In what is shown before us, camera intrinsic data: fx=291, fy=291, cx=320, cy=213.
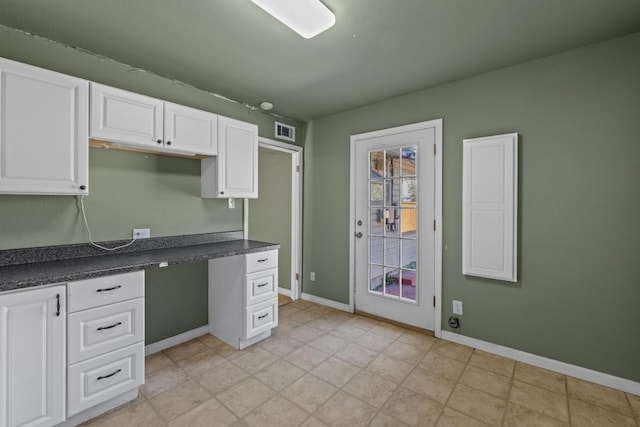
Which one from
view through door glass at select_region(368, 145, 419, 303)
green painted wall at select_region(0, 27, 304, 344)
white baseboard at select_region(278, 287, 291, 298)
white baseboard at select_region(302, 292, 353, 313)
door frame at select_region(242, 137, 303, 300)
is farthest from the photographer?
white baseboard at select_region(278, 287, 291, 298)

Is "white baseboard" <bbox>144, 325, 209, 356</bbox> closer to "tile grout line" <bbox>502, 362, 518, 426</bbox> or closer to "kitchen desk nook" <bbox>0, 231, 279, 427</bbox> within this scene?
"kitchen desk nook" <bbox>0, 231, 279, 427</bbox>

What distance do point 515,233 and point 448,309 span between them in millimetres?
908

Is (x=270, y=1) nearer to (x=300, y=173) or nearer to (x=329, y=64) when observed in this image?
(x=329, y=64)

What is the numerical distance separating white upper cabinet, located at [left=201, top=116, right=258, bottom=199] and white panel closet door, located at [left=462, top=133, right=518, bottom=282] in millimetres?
Result: 1958

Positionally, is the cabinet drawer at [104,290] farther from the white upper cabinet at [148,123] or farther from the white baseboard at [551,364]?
the white baseboard at [551,364]

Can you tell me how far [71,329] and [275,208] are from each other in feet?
9.13

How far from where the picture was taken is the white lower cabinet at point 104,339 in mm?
1617

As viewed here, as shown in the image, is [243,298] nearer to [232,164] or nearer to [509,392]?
[232,164]

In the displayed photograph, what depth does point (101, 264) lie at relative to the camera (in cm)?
185

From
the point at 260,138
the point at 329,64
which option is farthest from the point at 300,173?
the point at 329,64

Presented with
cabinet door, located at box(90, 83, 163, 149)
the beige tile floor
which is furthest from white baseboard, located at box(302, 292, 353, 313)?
cabinet door, located at box(90, 83, 163, 149)

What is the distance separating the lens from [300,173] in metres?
3.85

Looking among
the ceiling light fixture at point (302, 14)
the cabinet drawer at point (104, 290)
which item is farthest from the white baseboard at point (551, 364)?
the ceiling light fixture at point (302, 14)

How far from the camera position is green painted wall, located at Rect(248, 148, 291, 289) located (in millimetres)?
4023
